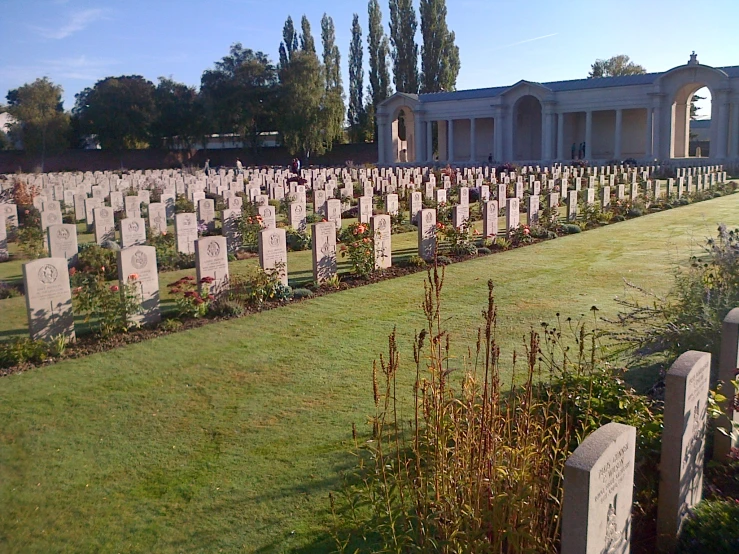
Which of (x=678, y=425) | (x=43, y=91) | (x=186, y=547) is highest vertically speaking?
(x=43, y=91)

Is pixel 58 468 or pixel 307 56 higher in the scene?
pixel 307 56

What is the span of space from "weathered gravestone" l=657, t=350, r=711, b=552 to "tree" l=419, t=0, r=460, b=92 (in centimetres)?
5434

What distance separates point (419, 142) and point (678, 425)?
51406mm

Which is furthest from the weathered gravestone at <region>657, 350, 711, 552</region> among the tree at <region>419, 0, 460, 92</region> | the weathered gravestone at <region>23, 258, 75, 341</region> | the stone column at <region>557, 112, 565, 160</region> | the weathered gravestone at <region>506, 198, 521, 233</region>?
the tree at <region>419, 0, 460, 92</region>

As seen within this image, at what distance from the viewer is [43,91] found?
48750mm

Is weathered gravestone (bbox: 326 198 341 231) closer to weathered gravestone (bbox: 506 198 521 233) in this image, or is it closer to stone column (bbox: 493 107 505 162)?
weathered gravestone (bbox: 506 198 521 233)

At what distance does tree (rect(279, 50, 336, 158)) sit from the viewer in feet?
163

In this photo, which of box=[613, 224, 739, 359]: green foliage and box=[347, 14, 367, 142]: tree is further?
box=[347, 14, 367, 142]: tree

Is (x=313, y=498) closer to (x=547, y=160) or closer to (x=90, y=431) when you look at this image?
(x=90, y=431)

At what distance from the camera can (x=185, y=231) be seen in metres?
12.6

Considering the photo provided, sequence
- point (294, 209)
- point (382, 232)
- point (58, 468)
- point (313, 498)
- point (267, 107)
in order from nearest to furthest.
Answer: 1. point (313, 498)
2. point (58, 468)
3. point (382, 232)
4. point (294, 209)
5. point (267, 107)

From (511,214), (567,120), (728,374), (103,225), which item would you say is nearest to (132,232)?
(103,225)

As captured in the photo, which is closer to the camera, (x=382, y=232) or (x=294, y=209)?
(x=382, y=232)

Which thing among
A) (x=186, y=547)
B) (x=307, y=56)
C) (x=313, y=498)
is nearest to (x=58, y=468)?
(x=186, y=547)
